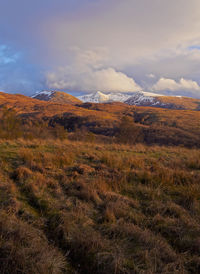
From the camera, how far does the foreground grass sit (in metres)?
2.38

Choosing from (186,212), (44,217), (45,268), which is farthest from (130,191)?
(45,268)

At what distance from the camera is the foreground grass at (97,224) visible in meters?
2.38

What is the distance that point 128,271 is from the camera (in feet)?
7.54

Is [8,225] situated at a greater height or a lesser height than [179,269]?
greater

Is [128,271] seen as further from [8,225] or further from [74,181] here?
[74,181]

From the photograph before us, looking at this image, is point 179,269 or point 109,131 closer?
point 179,269

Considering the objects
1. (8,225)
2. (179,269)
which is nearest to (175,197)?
(179,269)

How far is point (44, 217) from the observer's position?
339cm

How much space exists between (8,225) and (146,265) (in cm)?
225

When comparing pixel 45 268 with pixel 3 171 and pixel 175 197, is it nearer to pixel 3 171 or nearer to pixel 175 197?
pixel 175 197

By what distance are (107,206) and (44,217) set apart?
135cm

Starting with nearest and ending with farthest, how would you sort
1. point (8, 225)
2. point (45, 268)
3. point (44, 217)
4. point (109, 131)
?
point (45, 268) < point (8, 225) < point (44, 217) < point (109, 131)

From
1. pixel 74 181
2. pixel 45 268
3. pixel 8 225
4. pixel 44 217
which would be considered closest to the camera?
pixel 45 268

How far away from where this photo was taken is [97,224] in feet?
10.8
